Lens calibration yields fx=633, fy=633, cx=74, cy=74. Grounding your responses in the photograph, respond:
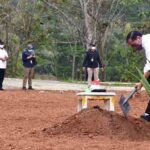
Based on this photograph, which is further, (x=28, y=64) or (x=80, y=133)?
(x=28, y=64)


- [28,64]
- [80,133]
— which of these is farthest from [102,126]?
[28,64]

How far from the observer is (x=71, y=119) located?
922 centimetres

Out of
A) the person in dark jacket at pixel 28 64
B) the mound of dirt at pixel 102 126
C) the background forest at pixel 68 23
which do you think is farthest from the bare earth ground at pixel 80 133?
the background forest at pixel 68 23

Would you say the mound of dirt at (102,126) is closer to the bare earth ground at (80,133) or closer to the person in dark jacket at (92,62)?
the bare earth ground at (80,133)

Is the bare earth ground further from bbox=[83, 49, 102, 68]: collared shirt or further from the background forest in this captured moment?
the background forest

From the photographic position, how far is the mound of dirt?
341 inches

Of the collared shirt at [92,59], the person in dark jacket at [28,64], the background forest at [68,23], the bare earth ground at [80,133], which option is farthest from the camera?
the background forest at [68,23]

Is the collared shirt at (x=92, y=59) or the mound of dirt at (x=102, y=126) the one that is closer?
the mound of dirt at (x=102, y=126)

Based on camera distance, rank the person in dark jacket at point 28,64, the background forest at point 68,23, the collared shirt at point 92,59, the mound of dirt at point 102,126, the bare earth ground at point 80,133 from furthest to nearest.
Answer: the background forest at point 68,23 < the collared shirt at point 92,59 < the person in dark jacket at point 28,64 < the mound of dirt at point 102,126 < the bare earth ground at point 80,133

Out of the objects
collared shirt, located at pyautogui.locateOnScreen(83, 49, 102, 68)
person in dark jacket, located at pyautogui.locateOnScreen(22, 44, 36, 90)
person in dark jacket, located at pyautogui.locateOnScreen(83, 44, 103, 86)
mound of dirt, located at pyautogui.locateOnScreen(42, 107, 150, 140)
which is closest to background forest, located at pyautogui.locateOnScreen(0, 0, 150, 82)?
person in dark jacket, located at pyautogui.locateOnScreen(83, 44, 103, 86)

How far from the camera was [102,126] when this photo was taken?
28.9 feet

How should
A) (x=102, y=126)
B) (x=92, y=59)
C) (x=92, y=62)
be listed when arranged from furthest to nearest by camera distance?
(x=92, y=62) → (x=92, y=59) → (x=102, y=126)

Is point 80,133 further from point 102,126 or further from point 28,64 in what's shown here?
point 28,64

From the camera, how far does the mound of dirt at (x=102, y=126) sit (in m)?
8.67
